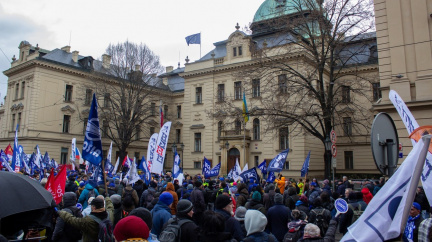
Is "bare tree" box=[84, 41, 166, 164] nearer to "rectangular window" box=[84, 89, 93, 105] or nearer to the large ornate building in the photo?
"rectangular window" box=[84, 89, 93, 105]

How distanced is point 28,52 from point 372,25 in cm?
3788

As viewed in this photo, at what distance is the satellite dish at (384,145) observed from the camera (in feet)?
16.0

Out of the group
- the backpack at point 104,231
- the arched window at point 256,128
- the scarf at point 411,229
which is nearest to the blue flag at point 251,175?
the scarf at point 411,229

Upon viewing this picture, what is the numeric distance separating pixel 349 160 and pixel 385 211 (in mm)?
36073

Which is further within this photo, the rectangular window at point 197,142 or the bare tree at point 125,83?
the rectangular window at point 197,142

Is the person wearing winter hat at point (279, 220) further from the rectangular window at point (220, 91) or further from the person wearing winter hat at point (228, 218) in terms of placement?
the rectangular window at point (220, 91)

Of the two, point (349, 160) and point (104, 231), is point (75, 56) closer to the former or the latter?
point (349, 160)

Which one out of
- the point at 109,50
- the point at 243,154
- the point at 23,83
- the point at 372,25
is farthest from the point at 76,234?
the point at 23,83

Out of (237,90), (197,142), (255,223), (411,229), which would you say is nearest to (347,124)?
(237,90)

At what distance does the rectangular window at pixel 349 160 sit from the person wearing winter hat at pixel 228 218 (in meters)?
33.6

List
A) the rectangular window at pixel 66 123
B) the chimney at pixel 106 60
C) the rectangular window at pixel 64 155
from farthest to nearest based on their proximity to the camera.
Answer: the chimney at pixel 106 60, the rectangular window at pixel 66 123, the rectangular window at pixel 64 155

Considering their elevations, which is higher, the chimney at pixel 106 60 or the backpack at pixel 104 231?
the chimney at pixel 106 60

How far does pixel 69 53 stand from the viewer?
42.9m

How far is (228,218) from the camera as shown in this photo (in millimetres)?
5250
